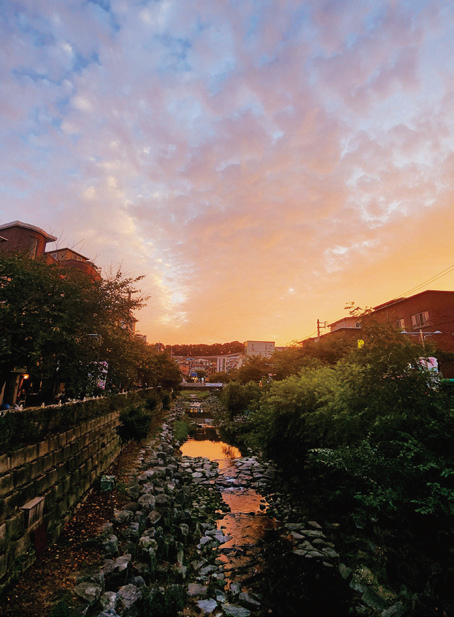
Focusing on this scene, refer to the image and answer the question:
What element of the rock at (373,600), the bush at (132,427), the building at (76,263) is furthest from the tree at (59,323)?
the rock at (373,600)

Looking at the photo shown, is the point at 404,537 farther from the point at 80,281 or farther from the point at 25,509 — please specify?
the point at 80,281

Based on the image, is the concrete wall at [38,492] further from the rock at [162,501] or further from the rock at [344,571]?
the rock at [344,571]

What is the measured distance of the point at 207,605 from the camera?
18.4 ft

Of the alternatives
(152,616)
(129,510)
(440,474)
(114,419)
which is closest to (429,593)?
(440,474)

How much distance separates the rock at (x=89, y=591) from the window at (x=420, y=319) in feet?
127

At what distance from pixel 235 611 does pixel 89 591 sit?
255 centimetres

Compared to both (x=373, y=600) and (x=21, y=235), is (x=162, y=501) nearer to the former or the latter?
(x=373, y=600)

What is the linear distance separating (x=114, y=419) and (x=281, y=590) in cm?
1141

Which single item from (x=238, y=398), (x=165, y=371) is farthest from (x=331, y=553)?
(x=165, y=371)

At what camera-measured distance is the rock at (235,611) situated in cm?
544

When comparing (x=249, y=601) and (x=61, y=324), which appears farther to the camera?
(x=61, y=324)

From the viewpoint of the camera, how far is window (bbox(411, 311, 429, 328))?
34969mm

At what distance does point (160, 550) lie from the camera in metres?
6.79

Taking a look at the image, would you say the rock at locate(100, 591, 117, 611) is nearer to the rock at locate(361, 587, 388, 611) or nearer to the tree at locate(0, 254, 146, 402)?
the rock at locate(361, 587, 388, 611)
